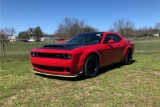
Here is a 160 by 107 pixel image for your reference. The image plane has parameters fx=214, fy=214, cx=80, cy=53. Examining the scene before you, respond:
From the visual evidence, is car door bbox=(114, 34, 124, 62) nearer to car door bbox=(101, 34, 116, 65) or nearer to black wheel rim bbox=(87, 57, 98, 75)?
car door bbox=(101, 34, 116, 65)

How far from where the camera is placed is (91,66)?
236 inches

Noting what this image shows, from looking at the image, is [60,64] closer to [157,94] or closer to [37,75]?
[37,75]

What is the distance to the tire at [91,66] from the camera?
5703mm

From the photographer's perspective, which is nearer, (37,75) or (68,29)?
(37,75)

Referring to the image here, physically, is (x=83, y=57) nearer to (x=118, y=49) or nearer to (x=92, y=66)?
(x=92, y=66)

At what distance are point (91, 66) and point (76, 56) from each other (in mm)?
798

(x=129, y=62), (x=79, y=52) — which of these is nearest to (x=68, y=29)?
(x=129, y=62)

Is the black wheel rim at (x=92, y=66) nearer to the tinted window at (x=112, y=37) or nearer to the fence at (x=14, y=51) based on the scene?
the tinted window at (x=112, y=37)

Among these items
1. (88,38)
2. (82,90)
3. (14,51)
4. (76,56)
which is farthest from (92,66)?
(14,51)

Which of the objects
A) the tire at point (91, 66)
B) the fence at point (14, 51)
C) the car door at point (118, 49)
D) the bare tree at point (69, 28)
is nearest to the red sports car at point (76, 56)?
the tire at point (91, 66)

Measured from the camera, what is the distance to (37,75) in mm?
6238

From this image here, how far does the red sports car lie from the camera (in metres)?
5.36

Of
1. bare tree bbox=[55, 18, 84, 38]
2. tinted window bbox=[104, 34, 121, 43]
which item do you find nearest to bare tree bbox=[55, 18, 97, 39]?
bare tree bbox=[55, 18, 84, 38]

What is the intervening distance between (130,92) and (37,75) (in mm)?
2896
